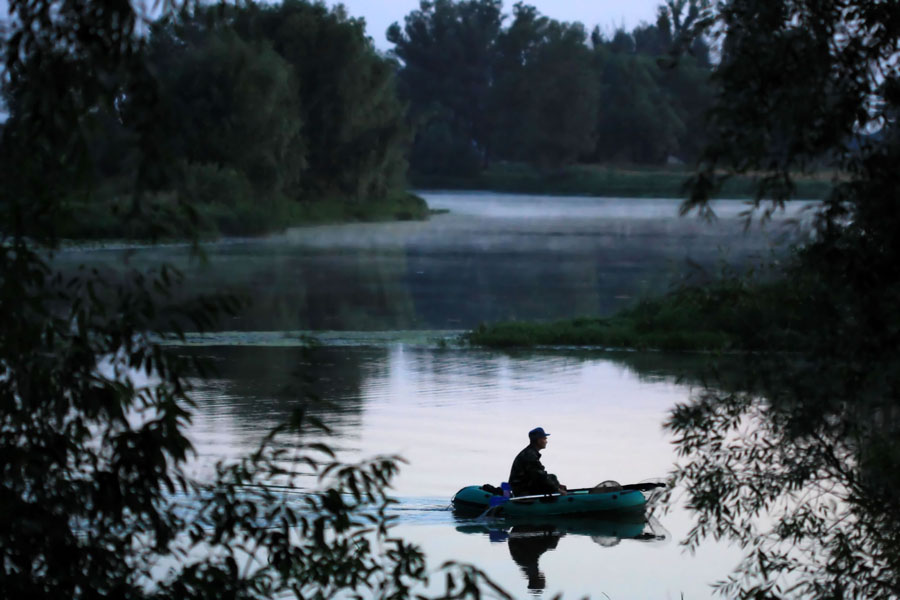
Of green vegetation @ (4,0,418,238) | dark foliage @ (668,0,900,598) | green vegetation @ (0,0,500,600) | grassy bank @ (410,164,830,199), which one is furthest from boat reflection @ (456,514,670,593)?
grassy bank @ (410,164,830,199)

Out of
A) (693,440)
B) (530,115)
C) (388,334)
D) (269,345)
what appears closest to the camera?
(693,440)

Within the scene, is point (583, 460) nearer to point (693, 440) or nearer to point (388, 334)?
point (693, 440)

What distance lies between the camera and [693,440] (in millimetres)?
7207

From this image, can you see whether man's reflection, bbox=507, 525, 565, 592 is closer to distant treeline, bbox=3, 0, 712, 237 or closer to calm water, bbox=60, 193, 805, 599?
calm water, bbox=60, 193, 805, 599

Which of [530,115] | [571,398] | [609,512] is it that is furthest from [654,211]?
[609,512]

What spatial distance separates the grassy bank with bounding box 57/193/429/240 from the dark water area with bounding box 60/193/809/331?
101 cm

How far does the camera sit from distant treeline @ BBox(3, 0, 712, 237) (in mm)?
4539

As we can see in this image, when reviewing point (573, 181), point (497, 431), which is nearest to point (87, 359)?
point (497, 431)

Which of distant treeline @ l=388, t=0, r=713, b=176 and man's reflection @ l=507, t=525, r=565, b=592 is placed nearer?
man's reflection @ l=507, t=525, r=565, b=592

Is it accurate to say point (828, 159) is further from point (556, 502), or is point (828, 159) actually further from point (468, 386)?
point (468, 386)

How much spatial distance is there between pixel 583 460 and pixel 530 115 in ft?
282

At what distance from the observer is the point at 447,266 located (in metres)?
41.2

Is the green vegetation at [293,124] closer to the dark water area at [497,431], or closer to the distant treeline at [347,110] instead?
the distant treeline at [347,110]

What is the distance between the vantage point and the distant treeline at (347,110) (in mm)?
4539
